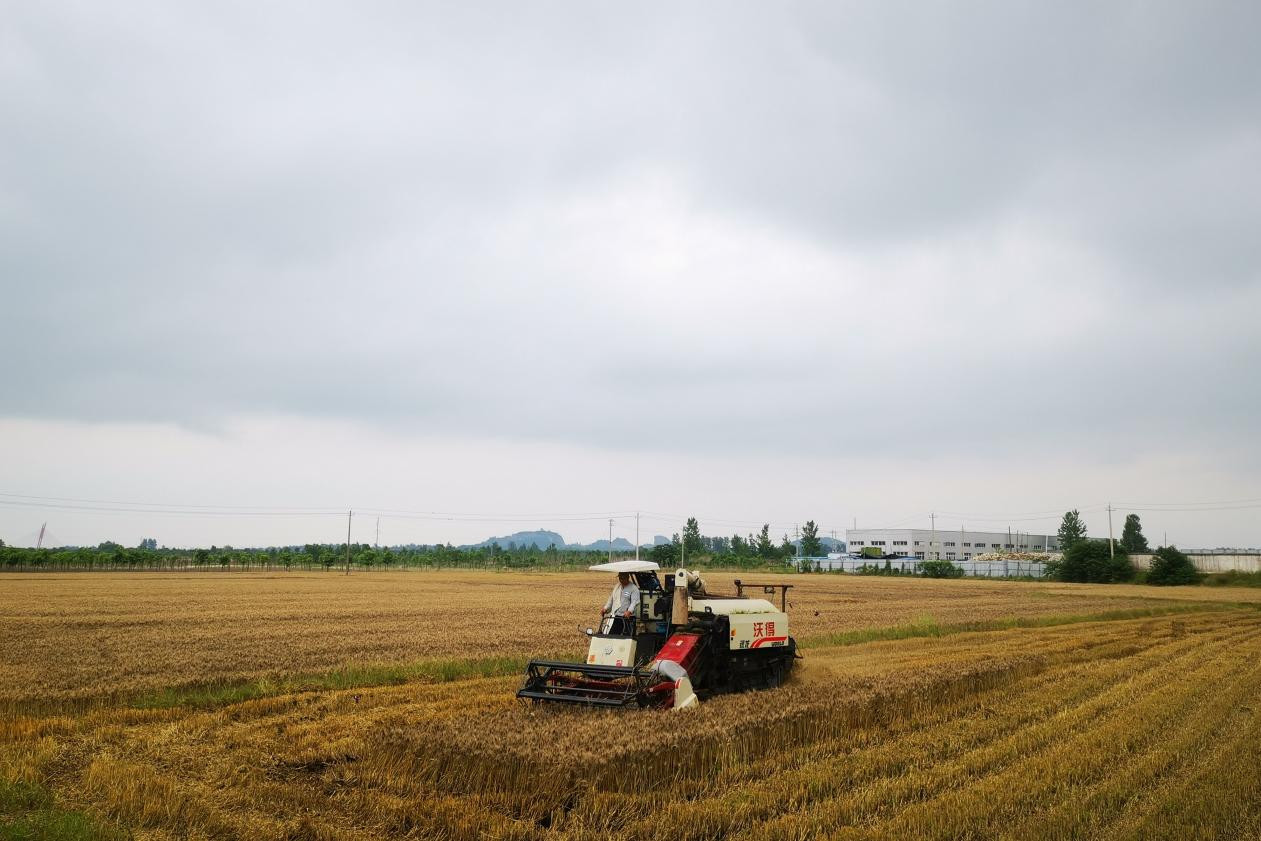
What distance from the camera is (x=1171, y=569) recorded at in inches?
2933

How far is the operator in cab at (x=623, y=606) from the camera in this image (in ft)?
44.2

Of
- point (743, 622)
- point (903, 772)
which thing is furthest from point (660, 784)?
point (743, 622)

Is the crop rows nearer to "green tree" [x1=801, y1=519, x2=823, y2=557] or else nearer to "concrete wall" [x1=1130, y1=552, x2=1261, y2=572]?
"concrete wall" [x1=1130, y1=552, x2=1261, y2=572]

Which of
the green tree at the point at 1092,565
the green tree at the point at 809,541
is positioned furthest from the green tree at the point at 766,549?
the green tree at the point at 1092,565

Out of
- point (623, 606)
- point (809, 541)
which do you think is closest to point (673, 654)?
point (623, 606)

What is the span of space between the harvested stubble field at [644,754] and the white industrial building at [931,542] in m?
158

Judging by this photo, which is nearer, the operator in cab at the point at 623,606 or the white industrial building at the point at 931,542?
the operator in cab at the point at 623,606

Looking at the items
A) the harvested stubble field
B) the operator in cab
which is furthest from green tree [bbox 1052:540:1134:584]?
the operator in cab

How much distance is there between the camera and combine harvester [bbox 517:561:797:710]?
11.4m

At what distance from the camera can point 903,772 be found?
911 centimetres

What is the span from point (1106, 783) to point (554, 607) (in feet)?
101

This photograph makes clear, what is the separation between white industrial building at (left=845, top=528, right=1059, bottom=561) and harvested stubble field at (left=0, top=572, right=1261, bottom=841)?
15773 cm

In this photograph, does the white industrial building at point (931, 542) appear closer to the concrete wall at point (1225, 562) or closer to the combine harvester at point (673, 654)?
the concrete wall at point (1225, 562)

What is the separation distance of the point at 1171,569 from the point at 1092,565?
9136 millimetres
